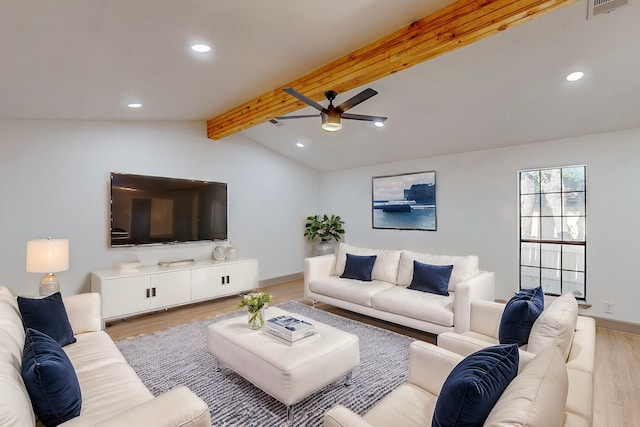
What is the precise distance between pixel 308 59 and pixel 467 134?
8.40 ft

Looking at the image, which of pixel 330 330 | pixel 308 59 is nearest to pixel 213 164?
pixel 308 59

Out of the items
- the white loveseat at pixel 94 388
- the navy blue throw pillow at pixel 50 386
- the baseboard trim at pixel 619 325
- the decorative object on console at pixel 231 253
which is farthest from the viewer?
the decorative object on console at pixel 231 253

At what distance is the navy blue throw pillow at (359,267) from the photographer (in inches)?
172

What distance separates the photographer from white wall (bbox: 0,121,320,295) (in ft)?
12.0

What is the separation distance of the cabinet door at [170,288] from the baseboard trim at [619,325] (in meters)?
5.28

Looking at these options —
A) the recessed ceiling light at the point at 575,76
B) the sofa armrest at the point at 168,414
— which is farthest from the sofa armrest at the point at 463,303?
the sofa armrest at the point at 168,414

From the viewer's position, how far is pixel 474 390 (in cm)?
109

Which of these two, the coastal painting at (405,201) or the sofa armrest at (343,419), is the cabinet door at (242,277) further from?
the sofa armrest at (343,419)

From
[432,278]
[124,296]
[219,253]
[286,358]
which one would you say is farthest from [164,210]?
[432,278]

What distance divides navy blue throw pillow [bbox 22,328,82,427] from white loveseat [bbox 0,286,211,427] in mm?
40

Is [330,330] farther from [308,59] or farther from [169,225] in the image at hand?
[169,225]

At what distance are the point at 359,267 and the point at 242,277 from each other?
6.39ft

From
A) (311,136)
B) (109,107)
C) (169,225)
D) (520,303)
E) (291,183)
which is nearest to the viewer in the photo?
(520,303)

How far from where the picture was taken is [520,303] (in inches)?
77.7
